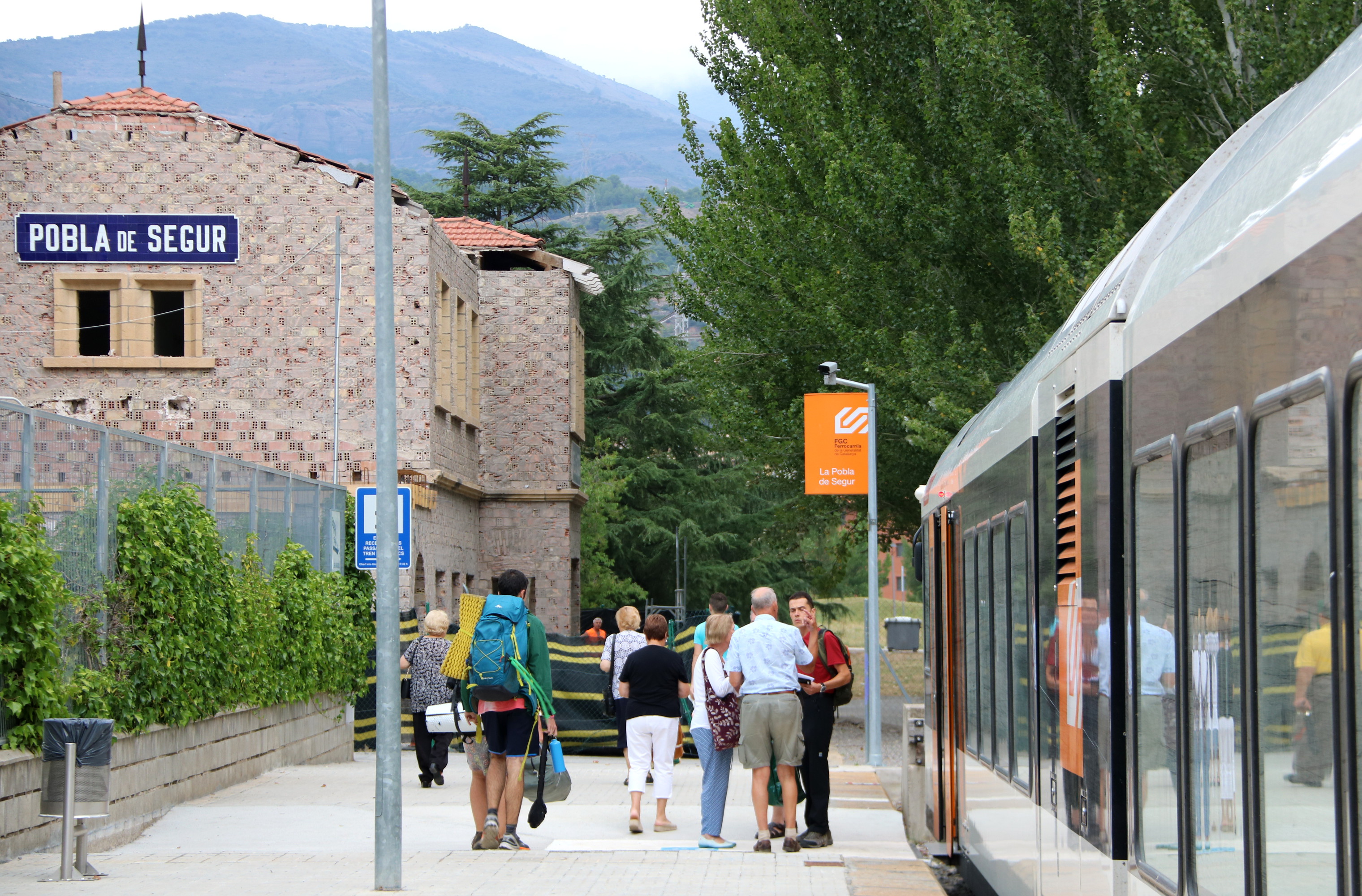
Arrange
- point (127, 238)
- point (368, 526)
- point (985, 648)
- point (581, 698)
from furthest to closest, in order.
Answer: point (127, 238) < point (581, 698) < point (368, 526) < point (985, 648)

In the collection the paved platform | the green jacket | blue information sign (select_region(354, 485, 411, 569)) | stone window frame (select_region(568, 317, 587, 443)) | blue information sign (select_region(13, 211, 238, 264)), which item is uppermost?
blue information sign (select_region(13, 211, 238, 264))

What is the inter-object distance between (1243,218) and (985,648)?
487cm

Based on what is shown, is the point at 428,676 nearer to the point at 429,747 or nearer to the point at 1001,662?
the point at 429,747

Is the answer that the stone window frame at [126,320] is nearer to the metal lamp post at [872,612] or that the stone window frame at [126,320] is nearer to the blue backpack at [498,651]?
the metal lamp post at [872,612]

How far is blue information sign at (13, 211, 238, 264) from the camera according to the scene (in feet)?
89.5

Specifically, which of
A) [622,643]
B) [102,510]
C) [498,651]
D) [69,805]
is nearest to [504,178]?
[622,643]

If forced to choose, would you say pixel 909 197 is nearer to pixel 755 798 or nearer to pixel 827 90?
pixel 827 90

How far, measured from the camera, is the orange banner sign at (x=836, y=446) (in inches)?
893

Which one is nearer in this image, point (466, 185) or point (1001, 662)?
point (1001, 662)

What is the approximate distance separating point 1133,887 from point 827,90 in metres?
24.8

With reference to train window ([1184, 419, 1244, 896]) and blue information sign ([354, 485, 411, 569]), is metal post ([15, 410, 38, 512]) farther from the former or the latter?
train window ([1184, 419, 1244, 896])

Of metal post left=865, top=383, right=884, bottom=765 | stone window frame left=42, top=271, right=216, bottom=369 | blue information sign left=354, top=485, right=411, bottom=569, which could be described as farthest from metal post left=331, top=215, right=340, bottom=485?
metal post left=865, top=383, right=884, bottom=765

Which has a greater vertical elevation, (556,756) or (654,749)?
(556,756)

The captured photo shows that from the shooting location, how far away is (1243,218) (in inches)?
145
